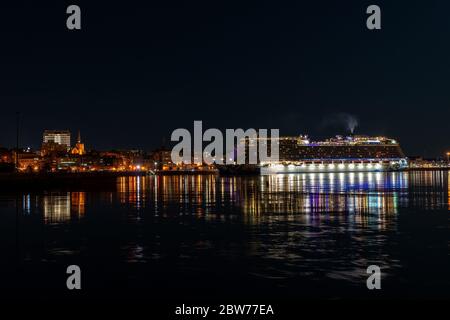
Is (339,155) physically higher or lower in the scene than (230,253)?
higher

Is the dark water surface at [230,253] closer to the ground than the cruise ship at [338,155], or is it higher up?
closer to the ground

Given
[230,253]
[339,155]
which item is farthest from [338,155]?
[230,253]

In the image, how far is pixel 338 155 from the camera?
163500 millimetres

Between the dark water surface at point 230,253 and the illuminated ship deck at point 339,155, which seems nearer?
the dark water surface at point 230,253

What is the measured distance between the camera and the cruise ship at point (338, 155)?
524 ft

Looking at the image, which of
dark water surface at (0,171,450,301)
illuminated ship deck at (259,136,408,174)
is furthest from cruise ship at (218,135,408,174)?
dark water surface at (0,171,450,301)

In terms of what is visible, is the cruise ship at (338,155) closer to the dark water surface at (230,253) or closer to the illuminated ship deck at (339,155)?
the illuminated ship deck at (339,155)

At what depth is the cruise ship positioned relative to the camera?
524ft

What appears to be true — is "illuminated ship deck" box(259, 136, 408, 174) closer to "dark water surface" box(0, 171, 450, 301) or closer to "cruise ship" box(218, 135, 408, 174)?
"cruise ship" box(218, 135, 408, 174)

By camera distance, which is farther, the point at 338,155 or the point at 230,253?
the point at 338,155

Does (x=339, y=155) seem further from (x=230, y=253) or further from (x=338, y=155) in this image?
(x=230, y=253)

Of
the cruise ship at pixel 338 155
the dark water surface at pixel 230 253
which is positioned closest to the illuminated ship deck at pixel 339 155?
the cruise ship at pixel 338 155
